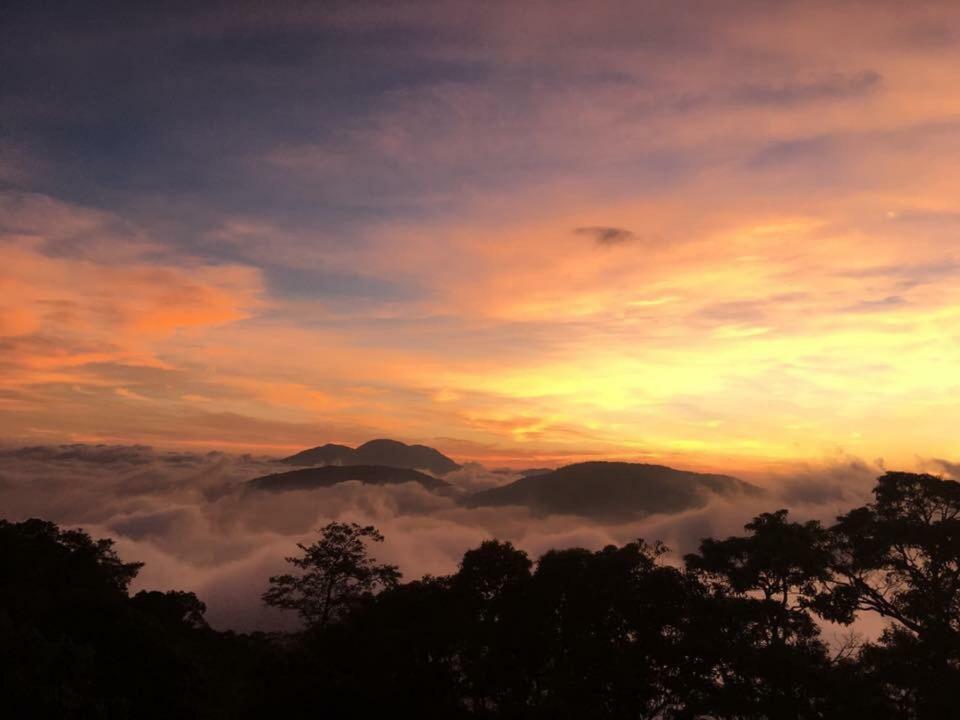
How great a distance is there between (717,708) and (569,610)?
6773 millimetres

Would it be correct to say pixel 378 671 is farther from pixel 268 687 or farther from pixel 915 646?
pixel 915 646

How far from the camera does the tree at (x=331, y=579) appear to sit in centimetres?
4506

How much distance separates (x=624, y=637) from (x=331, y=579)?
28013 mm

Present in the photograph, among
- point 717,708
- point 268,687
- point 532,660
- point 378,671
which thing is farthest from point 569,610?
point 268,687

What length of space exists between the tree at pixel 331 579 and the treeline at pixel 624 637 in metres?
15.1

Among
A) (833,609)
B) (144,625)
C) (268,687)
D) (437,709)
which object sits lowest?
(437,709)

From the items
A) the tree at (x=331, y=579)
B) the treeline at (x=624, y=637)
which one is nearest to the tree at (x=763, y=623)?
the treeline at (x=624, y=637)

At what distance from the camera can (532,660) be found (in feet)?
83.7

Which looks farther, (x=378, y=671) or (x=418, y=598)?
(x=418, y=598)

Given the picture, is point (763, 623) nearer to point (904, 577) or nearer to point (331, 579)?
point (904, 577)

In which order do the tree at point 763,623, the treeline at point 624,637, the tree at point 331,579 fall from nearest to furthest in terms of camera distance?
the treeline at point 624,637 < the tree at point 763,623 < the tree at point 331,579

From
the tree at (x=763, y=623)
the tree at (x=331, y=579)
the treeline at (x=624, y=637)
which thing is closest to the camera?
the treeline at (x=624, y=637)

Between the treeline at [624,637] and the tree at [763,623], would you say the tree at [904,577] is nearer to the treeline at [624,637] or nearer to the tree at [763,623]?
the treeline at [624,637]

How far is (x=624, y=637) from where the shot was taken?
2527 cm
